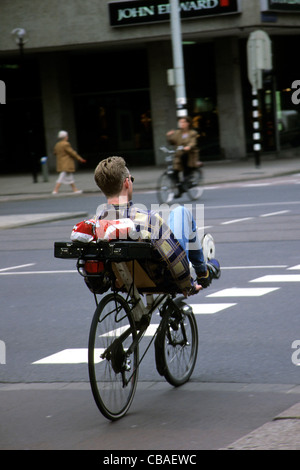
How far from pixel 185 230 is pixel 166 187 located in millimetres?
14652

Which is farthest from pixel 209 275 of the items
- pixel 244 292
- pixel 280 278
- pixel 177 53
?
pixel 177 53

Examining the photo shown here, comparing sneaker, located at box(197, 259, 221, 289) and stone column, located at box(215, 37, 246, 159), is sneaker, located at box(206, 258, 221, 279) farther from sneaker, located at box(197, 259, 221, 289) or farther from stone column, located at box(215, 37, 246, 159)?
stone column, located at box(215, 37, 246, 159)

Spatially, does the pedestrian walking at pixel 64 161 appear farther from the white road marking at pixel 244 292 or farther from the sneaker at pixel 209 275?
the sneaker at pixel 209 275

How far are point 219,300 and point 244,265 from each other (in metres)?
2.12

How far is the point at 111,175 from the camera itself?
528cm

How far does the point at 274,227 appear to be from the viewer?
1429cm

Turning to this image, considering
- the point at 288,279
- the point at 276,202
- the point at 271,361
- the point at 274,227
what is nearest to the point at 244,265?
the point at 288,279

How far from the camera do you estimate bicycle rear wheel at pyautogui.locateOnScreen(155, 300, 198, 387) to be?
5668mm

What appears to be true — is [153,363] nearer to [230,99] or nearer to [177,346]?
[177,346]

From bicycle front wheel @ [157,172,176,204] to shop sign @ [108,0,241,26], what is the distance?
1120cm

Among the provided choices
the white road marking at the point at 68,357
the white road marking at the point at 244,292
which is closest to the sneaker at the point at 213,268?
the white road marking at the point at 68,357

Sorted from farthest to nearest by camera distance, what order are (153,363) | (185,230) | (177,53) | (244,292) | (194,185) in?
(177,53) < (194,185) < (244,292) < (153,363) < (185,230)

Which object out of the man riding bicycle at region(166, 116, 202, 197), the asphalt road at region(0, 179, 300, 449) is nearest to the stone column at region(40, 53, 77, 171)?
the man riding bicycle at region(166, 116, 202, 197)

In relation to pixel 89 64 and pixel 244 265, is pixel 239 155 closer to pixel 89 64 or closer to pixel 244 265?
pixel 89 64
